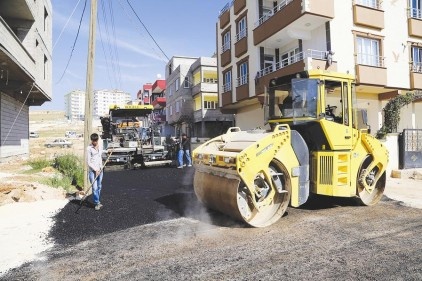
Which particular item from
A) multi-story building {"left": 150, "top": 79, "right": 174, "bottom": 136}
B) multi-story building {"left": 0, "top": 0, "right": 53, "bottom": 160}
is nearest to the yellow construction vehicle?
multi-story building {"left": 0, "top": 0, "right": 53, "bottom": 160}

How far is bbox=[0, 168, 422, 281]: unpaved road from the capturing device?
12.5ft

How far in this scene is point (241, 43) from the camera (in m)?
21.3

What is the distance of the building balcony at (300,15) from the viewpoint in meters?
14.8

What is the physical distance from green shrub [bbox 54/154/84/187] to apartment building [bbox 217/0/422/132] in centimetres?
896

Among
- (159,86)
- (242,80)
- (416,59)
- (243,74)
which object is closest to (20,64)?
(242,80)

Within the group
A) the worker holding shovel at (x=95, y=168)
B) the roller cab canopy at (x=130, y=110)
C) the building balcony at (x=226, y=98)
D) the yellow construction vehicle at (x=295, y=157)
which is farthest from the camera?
the building balcony at (x=226, y=98)

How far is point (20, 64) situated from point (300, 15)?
40.5 ft

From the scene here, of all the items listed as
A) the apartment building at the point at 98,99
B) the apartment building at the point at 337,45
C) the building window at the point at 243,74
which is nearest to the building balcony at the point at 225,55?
the apartment building at the point at 337,45

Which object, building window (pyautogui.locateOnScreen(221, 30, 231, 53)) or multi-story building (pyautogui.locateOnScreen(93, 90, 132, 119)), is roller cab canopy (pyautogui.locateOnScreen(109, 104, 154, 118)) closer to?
building window (pyautogui.locateOnScreen(221, 30, 231, 53))

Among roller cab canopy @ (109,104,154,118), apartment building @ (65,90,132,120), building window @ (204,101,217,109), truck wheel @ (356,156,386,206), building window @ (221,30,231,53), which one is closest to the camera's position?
truck wheel @ (356,156,386,206)

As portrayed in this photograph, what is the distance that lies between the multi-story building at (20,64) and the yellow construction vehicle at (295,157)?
355 inches

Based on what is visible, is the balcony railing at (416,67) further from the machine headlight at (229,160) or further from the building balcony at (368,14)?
the machine headlight at (229,160)

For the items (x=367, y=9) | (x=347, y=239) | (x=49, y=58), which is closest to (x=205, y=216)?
(x=347, y=239)

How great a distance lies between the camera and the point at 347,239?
4914 millimetres
